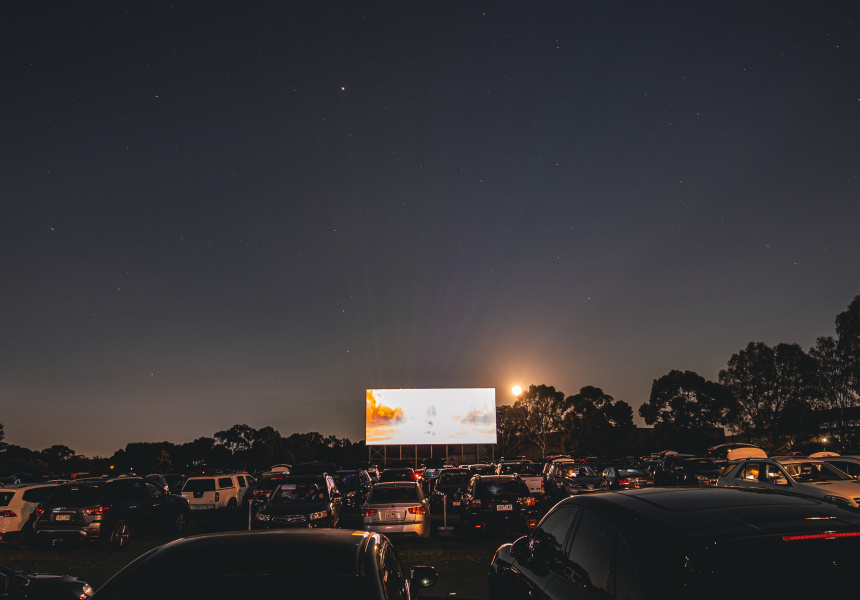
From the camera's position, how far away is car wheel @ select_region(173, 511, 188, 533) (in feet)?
59.2

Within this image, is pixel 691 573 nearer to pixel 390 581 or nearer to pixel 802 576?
pixel 802 576

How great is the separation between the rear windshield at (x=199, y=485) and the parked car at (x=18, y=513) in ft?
21.0

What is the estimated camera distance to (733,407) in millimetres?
60312

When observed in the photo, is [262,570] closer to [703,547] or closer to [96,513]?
[703,547]

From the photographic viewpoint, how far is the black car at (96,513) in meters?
14.4

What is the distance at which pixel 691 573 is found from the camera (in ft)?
9.73

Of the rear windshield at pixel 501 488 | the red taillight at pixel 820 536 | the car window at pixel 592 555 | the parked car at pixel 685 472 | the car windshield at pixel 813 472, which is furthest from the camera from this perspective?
the parked car at pixel 685 472

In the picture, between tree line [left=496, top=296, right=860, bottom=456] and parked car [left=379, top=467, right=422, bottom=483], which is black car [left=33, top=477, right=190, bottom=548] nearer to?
parked car [left=379, top=467, right=422, bottom=483]

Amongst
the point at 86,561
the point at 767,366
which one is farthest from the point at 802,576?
the point at 767,366

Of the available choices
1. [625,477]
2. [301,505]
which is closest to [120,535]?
[301,505]

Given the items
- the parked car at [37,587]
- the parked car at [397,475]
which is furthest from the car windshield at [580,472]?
the parked car at [37,587]

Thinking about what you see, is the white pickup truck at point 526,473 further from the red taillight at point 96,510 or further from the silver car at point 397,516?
the red taillight at point 96,510

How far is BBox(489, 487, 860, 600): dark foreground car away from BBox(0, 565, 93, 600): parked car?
5381mm

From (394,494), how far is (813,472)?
34.6 feet
